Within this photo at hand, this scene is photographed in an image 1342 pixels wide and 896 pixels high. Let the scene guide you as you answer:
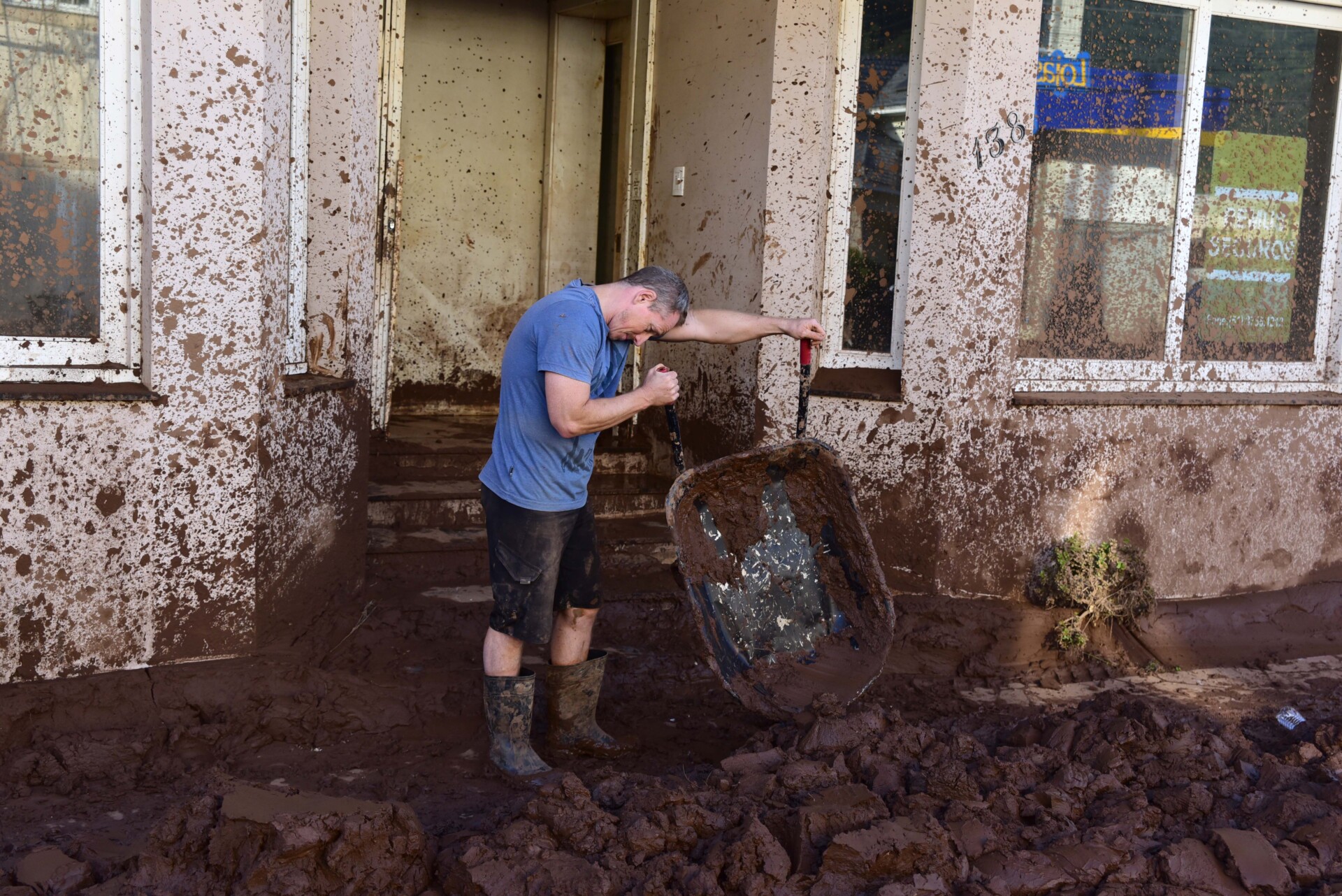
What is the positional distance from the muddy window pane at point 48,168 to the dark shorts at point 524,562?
1.55 meters

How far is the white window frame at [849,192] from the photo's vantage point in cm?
546

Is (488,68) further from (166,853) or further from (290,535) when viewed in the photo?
(166,853)

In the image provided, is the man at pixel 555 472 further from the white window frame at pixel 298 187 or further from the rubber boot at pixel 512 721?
the white window frame at pixel 298 187

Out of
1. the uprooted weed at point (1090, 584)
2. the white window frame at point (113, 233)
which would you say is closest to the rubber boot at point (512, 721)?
the white window frame at point (113, 233)

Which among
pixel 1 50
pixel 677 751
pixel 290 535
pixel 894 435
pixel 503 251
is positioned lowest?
pixel 677 751

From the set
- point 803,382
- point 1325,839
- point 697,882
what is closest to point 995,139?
point 803,382

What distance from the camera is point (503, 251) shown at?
24.6ft

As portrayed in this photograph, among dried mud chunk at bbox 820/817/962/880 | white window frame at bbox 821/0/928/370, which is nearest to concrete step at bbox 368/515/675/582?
white window frame at bbox 821/0/928/370

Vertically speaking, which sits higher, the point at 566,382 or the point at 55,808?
the point at 566,382

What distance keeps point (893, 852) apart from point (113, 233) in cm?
317

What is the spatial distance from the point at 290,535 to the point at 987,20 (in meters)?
3.73

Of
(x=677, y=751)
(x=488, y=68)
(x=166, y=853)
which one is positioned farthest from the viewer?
(x=488, y=68)

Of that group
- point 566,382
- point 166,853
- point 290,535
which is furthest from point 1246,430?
point 166,853

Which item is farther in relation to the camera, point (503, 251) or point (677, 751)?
point (503, 251)
